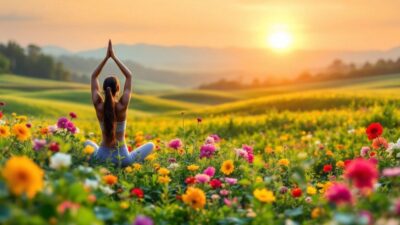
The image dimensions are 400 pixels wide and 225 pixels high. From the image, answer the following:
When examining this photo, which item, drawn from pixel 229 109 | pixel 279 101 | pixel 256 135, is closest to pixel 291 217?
pixel 256 135

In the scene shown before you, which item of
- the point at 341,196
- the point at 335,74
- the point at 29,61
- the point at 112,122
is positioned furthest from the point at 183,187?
the point at 29,61

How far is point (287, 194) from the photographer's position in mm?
5910

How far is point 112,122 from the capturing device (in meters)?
7.00

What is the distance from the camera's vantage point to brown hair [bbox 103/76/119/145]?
6883mm

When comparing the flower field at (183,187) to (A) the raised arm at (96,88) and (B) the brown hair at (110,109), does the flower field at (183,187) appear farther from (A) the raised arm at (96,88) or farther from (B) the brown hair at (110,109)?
(A) the raised arm at (96,88)

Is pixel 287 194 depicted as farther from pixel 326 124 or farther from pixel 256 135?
pixel 326 124

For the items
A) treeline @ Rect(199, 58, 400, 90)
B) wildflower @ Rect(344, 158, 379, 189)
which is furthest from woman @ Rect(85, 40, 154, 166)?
treeline @ Rect(199, 58, 400, 90)

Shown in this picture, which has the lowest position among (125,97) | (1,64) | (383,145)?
(383,145)

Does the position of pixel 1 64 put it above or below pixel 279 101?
above

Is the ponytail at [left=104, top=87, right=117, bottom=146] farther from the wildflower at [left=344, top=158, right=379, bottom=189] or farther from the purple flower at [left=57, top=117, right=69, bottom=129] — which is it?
the wildflower at [left=344, top=158, right=379, bottom=189]

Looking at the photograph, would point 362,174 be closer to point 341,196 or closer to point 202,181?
point 341,196

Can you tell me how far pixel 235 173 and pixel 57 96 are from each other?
143 ft

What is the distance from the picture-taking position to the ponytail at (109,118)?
6.87 m

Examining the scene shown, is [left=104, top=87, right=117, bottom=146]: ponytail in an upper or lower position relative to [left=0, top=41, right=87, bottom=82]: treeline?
lower
